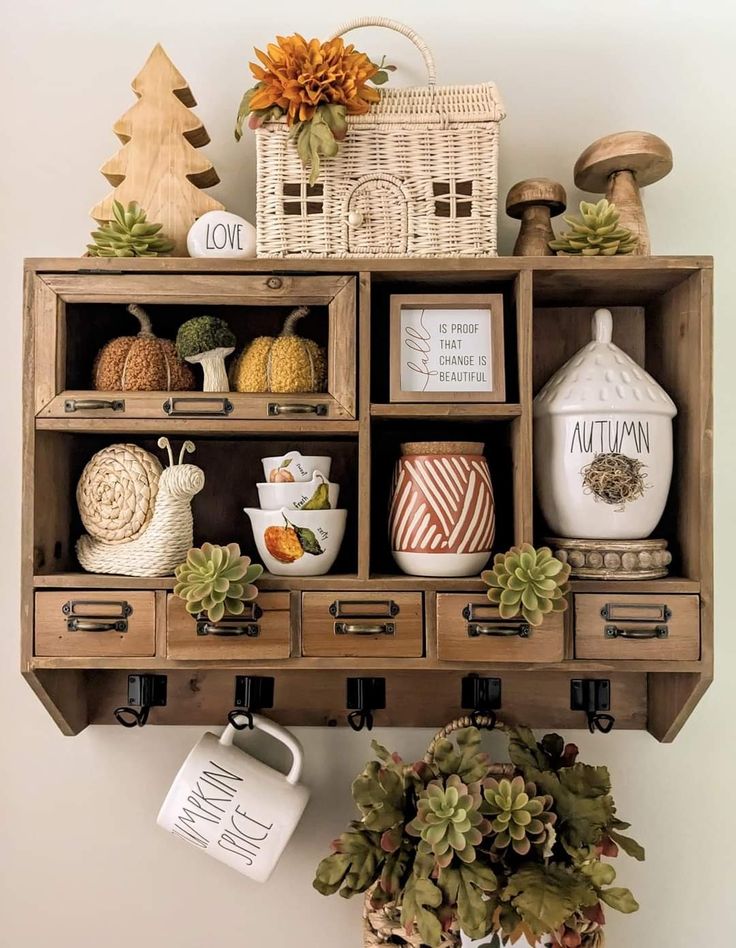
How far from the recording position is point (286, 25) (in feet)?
4.62

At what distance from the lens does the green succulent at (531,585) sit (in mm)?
1085

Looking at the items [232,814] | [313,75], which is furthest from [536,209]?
[232,814]

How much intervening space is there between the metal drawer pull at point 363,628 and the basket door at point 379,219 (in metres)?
0.52

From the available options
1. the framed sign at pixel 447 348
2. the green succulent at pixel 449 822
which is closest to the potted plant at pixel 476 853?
the green succulent at pixel 449 822

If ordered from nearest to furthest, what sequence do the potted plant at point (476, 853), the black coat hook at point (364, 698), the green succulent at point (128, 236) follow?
the potted plant at point (476, 853) < the green succulent at point (128, 236) < the black coat hook at point (364, 698)

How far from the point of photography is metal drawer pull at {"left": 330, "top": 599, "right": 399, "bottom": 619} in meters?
1.13

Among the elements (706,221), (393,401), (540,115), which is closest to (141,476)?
(393,401)

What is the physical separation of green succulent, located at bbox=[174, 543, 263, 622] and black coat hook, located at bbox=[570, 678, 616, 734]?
0.54 meters

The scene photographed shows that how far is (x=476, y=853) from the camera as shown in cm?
114

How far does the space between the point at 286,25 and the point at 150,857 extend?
1414 mm

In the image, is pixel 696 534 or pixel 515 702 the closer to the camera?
pixel 696 534

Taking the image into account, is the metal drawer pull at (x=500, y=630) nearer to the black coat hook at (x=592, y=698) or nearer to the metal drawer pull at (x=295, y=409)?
the black coat hook at (x=592, y=698)

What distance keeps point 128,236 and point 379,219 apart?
0.36 metres

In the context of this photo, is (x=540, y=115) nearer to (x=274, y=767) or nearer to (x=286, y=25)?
(x=286, y=25)
